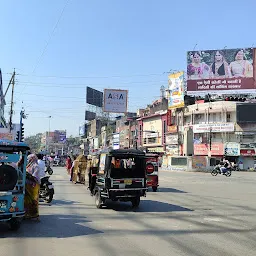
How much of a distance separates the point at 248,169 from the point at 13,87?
37.1 metres

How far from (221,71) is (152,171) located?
42.2m

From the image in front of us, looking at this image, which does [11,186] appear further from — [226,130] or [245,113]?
[226,130]

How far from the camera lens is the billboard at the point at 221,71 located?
56.7m

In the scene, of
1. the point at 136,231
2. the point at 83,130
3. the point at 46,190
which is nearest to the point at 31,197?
the point at 136,231

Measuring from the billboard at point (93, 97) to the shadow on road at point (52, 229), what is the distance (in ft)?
234

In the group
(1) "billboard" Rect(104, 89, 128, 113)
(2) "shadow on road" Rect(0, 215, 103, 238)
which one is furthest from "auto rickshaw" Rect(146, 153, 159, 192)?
(1) "billboard" Rect(104, 89, 128, 113)

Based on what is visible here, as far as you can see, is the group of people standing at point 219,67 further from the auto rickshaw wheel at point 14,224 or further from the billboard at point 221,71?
the auto rickshaw wheel at point 14,224

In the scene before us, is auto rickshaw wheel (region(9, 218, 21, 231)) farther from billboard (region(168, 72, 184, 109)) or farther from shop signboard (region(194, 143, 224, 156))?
billboard (region(168, 72, 184, 109))

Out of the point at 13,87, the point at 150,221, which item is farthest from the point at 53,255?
the point at 13,87

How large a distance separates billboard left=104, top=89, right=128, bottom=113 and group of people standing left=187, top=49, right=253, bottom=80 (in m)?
12.8

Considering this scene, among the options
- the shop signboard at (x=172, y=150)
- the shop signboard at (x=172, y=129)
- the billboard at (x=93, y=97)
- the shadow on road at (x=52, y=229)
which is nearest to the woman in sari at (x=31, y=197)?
the shadow on road at (x=52, y=229)

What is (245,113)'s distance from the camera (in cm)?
5781

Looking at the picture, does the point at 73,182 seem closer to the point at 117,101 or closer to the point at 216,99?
the point at 117,101

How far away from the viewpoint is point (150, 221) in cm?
1016
